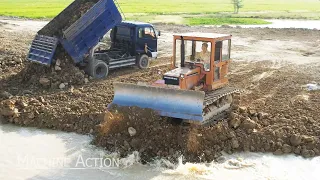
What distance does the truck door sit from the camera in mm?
16978

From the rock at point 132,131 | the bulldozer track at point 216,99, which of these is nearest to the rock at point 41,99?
the rock at point 132,131

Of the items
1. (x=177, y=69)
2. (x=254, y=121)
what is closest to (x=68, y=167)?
(x=177, y=69)

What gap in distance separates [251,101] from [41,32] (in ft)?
26.3

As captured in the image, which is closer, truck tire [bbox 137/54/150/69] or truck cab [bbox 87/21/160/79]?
truck cab [bbox 87/21/160/79]

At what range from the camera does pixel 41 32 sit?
15.2 m

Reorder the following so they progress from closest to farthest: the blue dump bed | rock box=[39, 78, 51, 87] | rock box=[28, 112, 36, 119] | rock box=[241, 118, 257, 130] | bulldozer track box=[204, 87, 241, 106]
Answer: bulldozer track box=[204, 87, 241, 106], rock box=[241, 118, 257, 130], rock box=[28, 112, 36, 119], rock box=[39, 78, 51, 87], the blue dump bed

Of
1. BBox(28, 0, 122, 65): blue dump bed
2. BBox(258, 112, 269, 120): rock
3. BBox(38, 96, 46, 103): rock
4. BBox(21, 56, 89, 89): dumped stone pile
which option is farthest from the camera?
BBox(28, 0, 122, 65): blue dump bed

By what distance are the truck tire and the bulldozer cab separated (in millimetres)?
6376

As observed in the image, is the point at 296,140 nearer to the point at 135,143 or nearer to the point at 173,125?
the point at 173,125

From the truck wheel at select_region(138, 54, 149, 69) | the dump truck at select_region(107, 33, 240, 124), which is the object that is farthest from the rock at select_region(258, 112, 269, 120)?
the truck wheel at select_region(138, 54, 149, 69)

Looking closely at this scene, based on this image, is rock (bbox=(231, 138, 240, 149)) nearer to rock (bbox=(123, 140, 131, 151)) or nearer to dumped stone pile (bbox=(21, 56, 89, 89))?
rock (bbox=(123, 140, 131, 151))

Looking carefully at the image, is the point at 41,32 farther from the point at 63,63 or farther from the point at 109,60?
the point at 109,60

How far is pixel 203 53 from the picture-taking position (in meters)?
10.6

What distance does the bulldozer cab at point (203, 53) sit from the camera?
10.4 m
